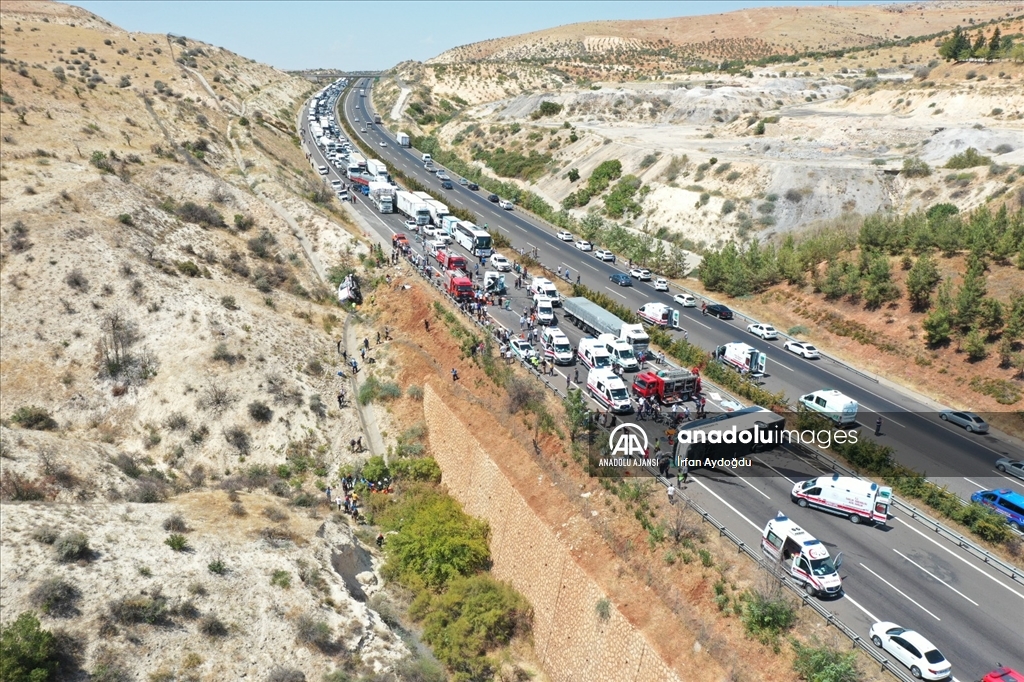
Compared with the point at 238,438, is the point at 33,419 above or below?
above

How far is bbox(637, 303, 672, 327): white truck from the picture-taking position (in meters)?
52.1

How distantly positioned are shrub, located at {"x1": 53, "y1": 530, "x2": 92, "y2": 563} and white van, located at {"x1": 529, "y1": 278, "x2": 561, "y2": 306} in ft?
121

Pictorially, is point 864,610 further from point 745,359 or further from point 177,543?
point 177,543

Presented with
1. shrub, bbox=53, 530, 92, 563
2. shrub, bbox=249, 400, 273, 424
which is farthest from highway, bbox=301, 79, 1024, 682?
shrub, bbox=53, 530, 92, 563

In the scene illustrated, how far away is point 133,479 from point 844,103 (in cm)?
11616

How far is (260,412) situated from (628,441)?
2388cm

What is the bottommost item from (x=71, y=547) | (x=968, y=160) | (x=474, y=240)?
(x=71, y=547)

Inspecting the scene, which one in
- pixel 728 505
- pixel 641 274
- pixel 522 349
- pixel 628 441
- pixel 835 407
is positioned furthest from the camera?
pixel 641 274

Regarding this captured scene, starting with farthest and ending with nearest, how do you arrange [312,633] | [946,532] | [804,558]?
[946,532]
[312,633]
[804,558]

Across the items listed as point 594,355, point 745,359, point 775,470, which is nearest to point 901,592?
point 775,470

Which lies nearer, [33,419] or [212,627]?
[212,627]

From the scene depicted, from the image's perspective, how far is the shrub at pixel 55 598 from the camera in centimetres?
2386

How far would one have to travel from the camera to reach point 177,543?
28.0 meters

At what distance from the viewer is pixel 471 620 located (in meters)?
30.1
